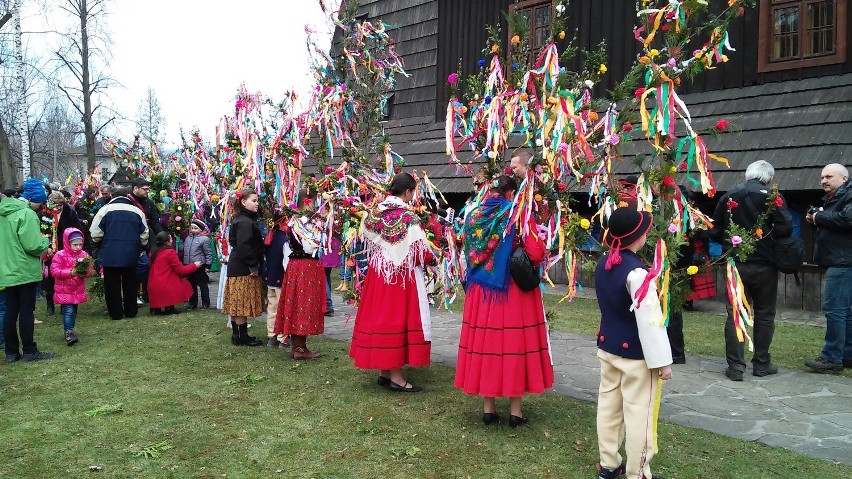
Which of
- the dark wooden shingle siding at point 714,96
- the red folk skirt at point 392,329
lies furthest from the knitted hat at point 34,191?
the dark wooden shingle siding at point 714,96

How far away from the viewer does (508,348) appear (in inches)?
174

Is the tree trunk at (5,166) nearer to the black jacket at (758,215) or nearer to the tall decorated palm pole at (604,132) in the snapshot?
the tall decorated palm pole at (604,132)

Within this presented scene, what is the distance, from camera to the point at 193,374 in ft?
20.6

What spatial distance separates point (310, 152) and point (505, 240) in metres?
3.06

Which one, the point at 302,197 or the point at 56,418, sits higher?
the point at 302,197

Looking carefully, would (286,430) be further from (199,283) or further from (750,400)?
(199,283)

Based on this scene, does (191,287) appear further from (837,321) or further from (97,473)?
(837,321)

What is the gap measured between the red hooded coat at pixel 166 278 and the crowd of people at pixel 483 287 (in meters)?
0.29

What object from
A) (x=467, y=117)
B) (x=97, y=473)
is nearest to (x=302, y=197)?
(x=467, y=117)

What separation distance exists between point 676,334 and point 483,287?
2.74m

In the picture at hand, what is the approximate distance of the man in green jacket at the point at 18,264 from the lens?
6.46 meters

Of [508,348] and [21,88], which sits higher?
[21,88]

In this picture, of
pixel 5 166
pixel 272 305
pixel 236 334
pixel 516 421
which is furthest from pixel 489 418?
pixel 5 166

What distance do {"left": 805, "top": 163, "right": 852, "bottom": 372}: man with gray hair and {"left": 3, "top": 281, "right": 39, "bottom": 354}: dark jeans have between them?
785cm
